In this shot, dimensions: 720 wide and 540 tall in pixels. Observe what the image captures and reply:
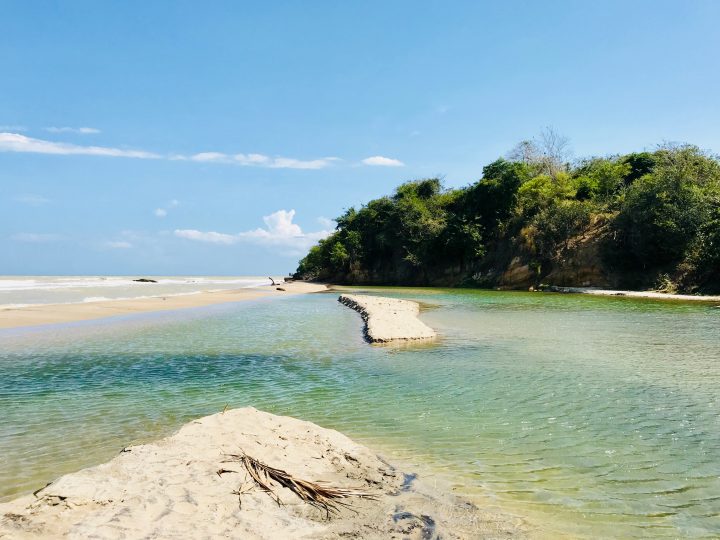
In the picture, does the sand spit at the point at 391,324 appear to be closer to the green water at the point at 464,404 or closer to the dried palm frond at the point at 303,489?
the green water at the point at 464,404

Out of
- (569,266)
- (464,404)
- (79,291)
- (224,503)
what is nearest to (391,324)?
(464,404)

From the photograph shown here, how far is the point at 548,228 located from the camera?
148 ft

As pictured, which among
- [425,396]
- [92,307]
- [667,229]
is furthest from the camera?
[667,229]

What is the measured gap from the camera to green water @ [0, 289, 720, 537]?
4620mm

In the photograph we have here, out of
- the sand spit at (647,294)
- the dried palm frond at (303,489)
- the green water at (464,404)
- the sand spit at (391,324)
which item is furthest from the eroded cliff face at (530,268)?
the dried palm frond at (303,489)

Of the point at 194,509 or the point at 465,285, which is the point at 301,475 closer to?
the point at 194,509

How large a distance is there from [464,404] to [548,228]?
41.5 meters

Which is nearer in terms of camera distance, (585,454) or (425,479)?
(425,479)

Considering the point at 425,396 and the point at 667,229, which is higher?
the point at 667,229

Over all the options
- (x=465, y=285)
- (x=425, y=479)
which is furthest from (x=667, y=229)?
(x=425, y=479)

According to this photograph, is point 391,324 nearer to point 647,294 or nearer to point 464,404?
point 464,404

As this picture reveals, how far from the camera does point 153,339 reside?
15.0m

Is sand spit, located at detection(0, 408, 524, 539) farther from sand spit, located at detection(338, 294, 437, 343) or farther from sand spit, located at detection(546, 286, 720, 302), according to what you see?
sand spit, located at detection(546, 286, 720, 302)

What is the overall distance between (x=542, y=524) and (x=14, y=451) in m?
5.97
